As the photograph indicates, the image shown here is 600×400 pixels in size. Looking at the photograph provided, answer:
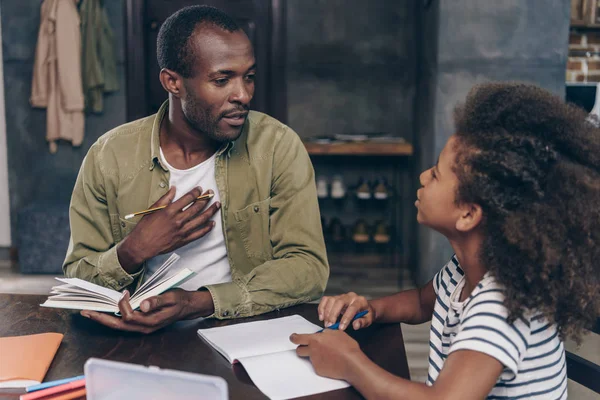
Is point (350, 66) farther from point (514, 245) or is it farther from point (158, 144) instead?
point (514, 245)

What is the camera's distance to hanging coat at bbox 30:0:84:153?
444cm

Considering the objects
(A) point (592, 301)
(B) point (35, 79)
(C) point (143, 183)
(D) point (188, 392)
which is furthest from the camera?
(B) point (35, 79)

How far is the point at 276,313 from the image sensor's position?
1458 mm

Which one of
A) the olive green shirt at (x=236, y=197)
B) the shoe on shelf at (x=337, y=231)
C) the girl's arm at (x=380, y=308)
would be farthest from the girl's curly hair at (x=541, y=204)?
the shoe on shelf at (x=337, y=231)

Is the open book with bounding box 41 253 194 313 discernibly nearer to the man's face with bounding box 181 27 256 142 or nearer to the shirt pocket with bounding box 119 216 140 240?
the shirt pocket with bounding box 119 216 140 240

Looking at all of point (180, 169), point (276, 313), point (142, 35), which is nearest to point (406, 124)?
point (142, 35)

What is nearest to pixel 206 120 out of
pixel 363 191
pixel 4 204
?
pixel 363 191

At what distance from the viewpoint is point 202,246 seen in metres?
1.77

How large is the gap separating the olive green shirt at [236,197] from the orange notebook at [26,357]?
35cm

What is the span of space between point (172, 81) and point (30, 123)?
11.2 ft

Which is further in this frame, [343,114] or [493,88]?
[343,114]

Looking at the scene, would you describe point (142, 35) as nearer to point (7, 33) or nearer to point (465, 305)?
point (7, 33)

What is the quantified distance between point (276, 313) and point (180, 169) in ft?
1.78

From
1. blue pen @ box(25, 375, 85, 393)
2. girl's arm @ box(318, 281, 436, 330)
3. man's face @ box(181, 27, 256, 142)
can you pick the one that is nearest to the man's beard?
man's face @ box(181, 27, 256, 142)
